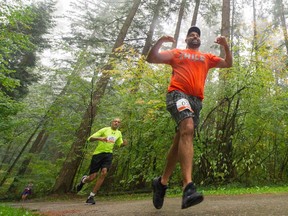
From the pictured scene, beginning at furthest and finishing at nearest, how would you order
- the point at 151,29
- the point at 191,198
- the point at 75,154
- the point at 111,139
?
1. the point at 151,29
2. the point at 75,154
3. the point at 111,139
4. the point at 191,198

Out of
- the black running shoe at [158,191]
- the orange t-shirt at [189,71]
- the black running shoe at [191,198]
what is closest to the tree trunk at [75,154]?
the orange t-shirt at [189,71]

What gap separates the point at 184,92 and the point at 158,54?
599mm

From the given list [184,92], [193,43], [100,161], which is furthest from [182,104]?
[100,161]

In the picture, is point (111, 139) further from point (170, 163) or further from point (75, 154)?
point (75, 154)

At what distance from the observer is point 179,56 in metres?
3.65

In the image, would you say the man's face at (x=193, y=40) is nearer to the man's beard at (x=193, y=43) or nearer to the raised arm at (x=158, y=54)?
the man's beard at (x=193, y=43)

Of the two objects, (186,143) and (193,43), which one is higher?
(193,43)

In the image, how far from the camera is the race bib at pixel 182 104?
10.7 ft

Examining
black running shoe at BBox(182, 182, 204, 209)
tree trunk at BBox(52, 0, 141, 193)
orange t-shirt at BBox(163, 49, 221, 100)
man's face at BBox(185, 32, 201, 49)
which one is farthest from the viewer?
tree trunk at BBox(52, 0, 141, 193)

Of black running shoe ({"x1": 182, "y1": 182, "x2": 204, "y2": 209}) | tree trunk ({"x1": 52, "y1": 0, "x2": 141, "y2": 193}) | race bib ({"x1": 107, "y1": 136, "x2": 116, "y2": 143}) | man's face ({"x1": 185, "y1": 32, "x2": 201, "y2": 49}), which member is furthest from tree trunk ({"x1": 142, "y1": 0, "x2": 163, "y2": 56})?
black running shoe ({"x1": 182, "y1": 182, "x2": 204, "y2": 209})

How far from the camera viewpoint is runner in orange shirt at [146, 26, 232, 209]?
126 inches

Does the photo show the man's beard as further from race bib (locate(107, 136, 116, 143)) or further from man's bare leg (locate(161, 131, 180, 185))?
race bib (locate(107, 136, 116, 143))

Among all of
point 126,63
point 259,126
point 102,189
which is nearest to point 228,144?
point 259,126

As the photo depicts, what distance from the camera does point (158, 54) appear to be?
11.8 feet
